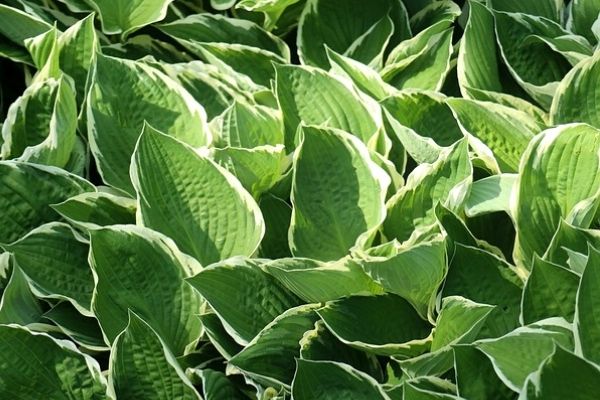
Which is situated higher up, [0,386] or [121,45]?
[121,45]

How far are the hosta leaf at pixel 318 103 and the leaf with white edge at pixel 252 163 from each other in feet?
0.35

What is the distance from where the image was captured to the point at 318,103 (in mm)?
1314

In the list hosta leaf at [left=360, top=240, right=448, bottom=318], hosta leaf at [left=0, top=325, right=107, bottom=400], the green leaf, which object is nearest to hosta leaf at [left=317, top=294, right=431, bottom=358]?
hosta leaf at [left=360, top=240, right=448, bottom=318]

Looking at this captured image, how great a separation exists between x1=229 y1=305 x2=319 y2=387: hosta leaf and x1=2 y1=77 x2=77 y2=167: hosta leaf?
407mm

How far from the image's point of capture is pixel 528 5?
151 centimetres

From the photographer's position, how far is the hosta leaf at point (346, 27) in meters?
1.55

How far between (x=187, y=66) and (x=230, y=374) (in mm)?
508

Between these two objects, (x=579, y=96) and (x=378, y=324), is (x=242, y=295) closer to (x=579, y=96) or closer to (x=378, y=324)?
(x=378, y=324)

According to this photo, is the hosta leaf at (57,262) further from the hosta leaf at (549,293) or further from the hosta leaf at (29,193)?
the hosta leaf at (549,293)

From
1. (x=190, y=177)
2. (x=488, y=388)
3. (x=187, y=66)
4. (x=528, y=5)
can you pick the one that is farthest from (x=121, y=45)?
(x=488, y=388)

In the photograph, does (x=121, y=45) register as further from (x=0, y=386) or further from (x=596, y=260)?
(x=596, y=260)

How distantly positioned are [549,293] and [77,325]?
548mm

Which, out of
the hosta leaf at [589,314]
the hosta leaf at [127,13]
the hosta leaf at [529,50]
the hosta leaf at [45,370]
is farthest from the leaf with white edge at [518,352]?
the hosta leaf at [127,13]

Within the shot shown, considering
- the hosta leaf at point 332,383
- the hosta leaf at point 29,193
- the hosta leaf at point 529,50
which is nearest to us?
the hosta leaf at point 332,383
